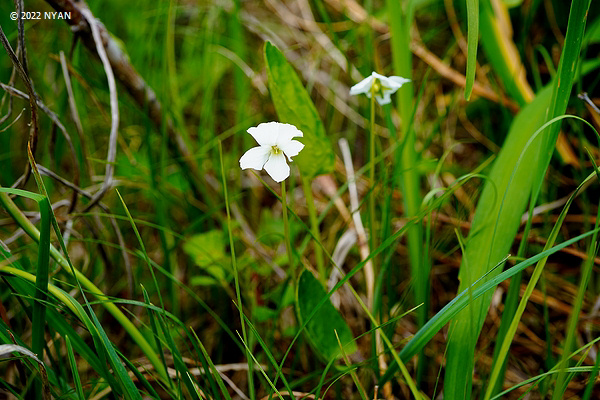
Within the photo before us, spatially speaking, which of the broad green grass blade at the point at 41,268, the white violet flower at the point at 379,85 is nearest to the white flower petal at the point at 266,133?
the white violet flower at the point at 379,85

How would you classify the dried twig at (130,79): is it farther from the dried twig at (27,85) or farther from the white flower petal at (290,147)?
the white flower petal at (290,147)

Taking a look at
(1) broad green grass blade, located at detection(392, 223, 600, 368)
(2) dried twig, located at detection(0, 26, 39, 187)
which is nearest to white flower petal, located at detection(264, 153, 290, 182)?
(1) broad green grass blade, located at detection(392, 223, 600, 368)

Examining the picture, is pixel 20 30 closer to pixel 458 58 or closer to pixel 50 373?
pixel 50 373

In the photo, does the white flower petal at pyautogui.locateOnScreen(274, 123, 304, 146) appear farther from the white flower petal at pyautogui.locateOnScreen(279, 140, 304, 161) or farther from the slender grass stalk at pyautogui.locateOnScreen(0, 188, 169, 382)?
the slender grass stalk at pyautogui.locateOnScreen(0, 188, 169, 382)

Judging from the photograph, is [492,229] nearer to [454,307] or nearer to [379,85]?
[454,307]

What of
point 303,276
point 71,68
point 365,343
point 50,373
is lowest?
point 365,343

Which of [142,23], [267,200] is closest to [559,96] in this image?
[267,200]
